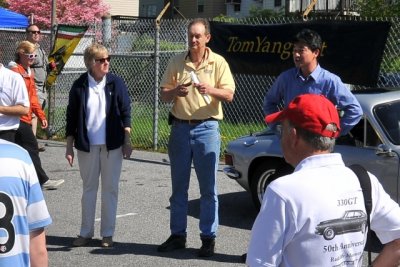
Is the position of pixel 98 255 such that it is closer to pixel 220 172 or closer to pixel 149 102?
pixel 220 172

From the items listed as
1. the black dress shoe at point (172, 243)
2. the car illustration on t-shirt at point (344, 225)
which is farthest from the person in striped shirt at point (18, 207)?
the black dress shoe at point (172, 243)

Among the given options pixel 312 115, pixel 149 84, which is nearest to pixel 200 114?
pixel 312 115

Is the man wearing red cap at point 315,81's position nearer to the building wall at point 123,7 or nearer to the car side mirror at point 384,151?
the car side mirror at point 384,151

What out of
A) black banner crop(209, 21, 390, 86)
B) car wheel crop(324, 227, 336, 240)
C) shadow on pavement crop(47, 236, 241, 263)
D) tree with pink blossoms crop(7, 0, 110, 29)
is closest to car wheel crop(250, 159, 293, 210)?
shadow on pavement crop(47, 236, 241, 263)

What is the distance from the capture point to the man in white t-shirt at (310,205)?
260cm

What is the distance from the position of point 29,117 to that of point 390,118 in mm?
3788

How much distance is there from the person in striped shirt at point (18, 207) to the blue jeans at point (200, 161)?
357 cm

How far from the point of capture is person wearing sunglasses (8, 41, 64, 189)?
8.12 m

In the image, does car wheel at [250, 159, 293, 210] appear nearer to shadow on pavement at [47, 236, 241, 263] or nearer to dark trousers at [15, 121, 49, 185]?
shadow on pavement at [47, 236, 241, 263]

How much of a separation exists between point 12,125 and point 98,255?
1.42 m

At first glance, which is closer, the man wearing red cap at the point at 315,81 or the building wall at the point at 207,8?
the man wearing red cap at the point at 315,81

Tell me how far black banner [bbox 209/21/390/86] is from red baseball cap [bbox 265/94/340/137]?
7.28m

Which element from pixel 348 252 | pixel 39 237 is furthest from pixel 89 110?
pixel 348 252

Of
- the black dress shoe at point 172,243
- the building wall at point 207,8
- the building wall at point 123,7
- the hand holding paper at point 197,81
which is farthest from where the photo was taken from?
the building wall at point 207,8
